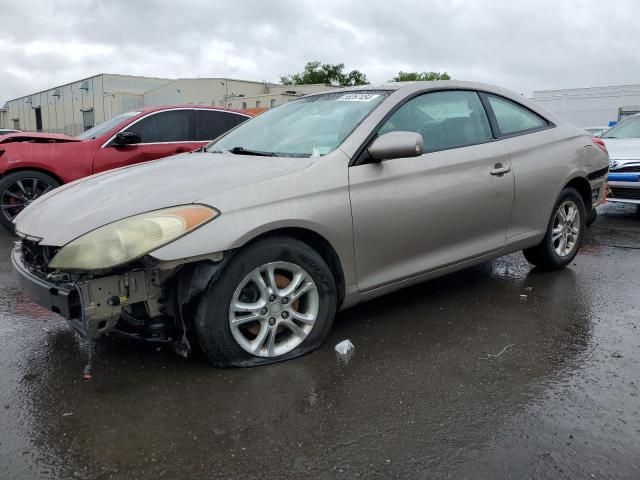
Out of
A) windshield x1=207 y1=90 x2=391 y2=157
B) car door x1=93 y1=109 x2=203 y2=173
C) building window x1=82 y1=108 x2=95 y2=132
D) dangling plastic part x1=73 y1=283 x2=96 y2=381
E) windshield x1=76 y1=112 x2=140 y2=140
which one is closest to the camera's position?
dangling plastic part x1=73 y1=283 x2=96 y2=381

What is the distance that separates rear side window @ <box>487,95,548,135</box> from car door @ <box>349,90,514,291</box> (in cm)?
17

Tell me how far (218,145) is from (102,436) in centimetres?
239

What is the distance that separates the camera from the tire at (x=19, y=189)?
270 inches

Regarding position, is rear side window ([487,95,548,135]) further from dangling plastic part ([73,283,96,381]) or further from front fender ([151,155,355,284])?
dangling plastic part ([73,283,96,381])

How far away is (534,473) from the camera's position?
2.18m

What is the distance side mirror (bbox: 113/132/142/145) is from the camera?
7.03 metres

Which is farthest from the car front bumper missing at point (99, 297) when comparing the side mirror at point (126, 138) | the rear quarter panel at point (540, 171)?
the side mirror at point (126, 138)

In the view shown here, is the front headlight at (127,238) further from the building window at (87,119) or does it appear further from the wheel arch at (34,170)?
the building window at (87,119)

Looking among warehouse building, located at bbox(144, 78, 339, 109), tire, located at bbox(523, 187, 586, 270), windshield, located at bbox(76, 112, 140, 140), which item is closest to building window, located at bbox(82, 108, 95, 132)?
warehouse building, located at bbox(144, 78, 339, 109)

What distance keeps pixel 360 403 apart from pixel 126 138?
5439 mm

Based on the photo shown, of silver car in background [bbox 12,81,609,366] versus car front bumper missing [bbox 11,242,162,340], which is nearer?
car front bumper missing [bbox 11,242,162,340]

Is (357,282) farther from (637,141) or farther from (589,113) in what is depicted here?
(589,113)

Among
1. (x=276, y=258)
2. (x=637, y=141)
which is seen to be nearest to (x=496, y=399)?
(x=276, y=258)

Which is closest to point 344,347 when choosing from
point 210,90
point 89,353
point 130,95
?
point 89,353
